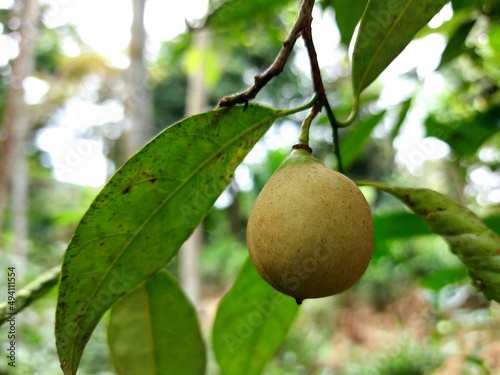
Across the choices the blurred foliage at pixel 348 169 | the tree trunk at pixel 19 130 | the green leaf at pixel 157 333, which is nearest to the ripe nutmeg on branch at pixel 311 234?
the green leaf at pixel 157 333

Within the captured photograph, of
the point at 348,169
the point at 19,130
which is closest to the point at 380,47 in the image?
the point at 348,169

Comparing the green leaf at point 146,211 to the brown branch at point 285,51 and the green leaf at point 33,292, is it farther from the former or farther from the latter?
the green leaf at point 33,292

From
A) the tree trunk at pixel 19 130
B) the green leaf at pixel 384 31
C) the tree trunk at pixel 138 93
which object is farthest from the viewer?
the tree trunk at pixel 19 130

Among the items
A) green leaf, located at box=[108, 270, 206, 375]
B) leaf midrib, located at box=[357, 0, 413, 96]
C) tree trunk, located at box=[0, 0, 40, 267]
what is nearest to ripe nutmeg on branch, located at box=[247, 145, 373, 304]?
leaf midrib, located at box=[357, 0, 413, 96]

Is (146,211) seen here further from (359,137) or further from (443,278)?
(443,278)

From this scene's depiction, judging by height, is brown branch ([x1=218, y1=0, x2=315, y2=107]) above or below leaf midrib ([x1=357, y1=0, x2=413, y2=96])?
above

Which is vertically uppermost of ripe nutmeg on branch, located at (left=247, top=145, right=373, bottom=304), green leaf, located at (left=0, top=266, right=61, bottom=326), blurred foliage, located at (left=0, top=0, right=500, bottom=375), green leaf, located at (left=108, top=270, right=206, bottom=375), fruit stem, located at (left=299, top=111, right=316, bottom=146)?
fruit stem, located at (left=299, top=111, right=316, bottom=146)

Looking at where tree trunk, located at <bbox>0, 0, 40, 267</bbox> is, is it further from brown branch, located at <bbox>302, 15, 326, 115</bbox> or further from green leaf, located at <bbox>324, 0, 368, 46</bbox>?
brown branch, located at <bbox>302, 15, 326, 115</bbox>
